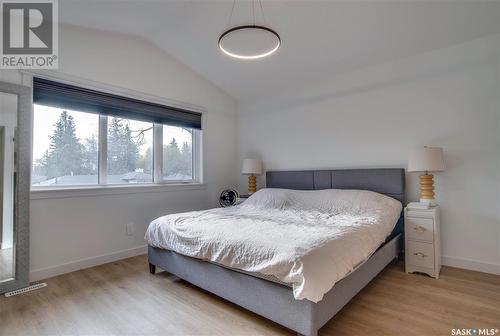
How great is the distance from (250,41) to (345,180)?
2.10 metres

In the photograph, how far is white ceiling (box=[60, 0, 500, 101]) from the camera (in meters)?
2.47

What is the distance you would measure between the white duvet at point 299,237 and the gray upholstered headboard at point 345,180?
23 centimetres

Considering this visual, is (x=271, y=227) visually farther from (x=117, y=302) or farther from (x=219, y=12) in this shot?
(x=219, y=12)

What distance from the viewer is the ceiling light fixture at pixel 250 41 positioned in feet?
7.72

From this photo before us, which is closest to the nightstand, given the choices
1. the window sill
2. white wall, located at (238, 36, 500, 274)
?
white wall, located at (238, 36, 500, 274)

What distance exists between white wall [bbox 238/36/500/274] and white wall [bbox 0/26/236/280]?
1.69 m

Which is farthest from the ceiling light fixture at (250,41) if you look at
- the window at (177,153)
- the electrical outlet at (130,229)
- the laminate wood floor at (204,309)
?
the electrical outlet at (130,229)

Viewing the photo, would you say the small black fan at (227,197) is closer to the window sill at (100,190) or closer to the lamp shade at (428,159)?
the window sill at (100,190)

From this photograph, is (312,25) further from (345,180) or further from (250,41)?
→ (345,180)

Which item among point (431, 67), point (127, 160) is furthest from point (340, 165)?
point (127, 160)

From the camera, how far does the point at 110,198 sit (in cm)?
313

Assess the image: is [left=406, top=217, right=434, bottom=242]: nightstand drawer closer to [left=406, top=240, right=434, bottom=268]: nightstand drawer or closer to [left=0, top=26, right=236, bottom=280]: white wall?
[left=406, top=240, right=434, bottom=268]: nightstand drawer

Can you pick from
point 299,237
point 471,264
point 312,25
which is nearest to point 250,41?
point 312,25

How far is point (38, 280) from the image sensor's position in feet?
8.38
